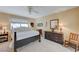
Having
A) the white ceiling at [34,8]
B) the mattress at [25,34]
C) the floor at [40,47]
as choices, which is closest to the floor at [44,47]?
the floor at [40,47]

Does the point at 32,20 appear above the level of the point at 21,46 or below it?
above

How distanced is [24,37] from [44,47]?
1.71ft

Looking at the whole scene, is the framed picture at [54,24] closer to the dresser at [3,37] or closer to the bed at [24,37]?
the bed at [24,37]

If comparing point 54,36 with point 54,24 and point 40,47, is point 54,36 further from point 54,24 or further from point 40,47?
point 40,47

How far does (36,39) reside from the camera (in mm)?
1933

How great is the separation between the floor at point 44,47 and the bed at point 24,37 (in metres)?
0.09

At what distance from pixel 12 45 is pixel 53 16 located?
1127 millimetres

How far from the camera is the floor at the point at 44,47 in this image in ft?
5.62

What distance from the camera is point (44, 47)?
1.82 m

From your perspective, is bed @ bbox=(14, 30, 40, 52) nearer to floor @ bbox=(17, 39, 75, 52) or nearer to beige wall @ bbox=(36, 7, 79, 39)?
floor @ bbox=(17, 39, 75, 52)

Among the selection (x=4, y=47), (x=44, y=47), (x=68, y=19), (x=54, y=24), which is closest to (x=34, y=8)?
(x=54, y=24)

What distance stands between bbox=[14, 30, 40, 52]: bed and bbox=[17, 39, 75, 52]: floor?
0.09 m
